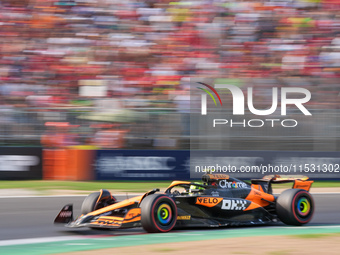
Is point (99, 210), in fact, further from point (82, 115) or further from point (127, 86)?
point (127, 86)

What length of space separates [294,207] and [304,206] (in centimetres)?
29

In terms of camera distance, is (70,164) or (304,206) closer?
(304,206)

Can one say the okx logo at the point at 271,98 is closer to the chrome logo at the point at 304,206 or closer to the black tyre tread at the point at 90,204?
the chrome logo at the point at 304,206

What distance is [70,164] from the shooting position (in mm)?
13664

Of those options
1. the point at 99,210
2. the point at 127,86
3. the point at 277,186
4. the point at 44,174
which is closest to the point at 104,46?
the point at 127,86

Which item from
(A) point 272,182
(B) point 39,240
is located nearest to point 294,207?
(A) point 272,182

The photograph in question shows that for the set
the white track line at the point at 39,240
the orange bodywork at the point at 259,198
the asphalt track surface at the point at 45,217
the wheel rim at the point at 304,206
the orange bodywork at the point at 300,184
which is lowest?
the asphalt track surface at the point at 45,217

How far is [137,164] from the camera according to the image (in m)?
13.9

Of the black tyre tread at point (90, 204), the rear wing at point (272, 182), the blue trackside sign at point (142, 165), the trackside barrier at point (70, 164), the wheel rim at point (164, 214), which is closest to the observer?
the wheel rim at point (164, 214)

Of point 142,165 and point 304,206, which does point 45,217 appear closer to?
point 304,206

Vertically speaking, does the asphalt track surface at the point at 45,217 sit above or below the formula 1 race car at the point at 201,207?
below

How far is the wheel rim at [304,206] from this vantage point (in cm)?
768

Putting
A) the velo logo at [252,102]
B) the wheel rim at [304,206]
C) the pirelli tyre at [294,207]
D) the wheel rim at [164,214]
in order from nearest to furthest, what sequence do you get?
the wheel rim at [164,214] < the pirelli tyre at [294,207] < the wheel rim at [304,206] < the velo logo at [252,102]

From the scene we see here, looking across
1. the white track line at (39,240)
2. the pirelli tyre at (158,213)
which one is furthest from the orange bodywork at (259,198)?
the white track line at (39,240)
